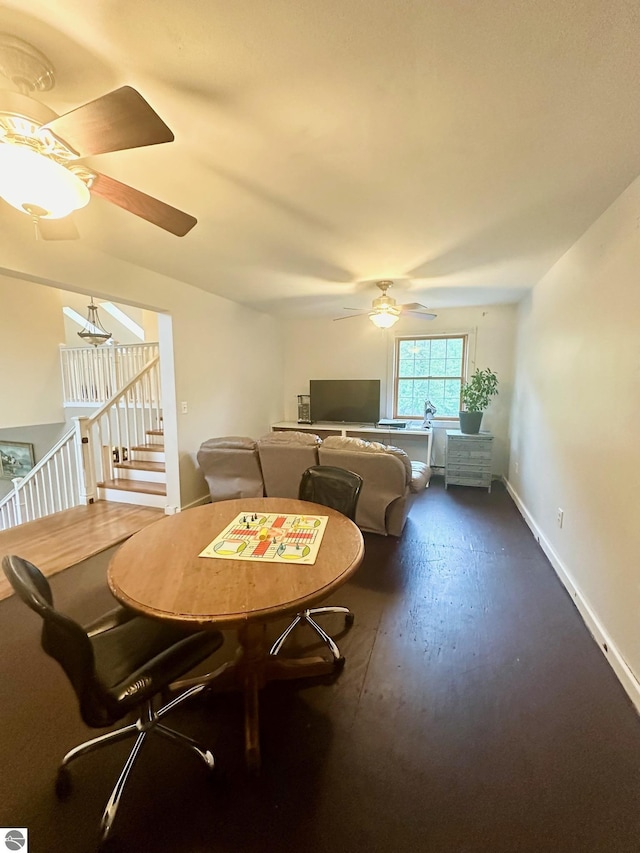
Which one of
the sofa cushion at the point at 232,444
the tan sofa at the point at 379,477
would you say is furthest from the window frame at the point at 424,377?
the sofa cushion at the point at 232,444

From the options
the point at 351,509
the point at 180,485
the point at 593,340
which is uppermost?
the point at 593,340

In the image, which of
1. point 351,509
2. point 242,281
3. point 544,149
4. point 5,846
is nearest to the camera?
point 5,846

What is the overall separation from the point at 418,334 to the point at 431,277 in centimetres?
186

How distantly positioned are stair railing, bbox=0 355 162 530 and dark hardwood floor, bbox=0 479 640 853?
7.71 ft

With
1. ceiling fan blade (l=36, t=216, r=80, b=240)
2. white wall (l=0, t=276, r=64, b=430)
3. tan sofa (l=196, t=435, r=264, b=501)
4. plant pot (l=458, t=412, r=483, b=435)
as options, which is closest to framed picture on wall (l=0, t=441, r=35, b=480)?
white wall (l=0, t=276, r=64, b=430)

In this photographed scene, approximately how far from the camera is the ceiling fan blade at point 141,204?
1465 millimetres

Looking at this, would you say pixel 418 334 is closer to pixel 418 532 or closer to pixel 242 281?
pixel 242 281

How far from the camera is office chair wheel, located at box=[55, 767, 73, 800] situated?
125cm

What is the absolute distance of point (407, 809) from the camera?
3.95 ft

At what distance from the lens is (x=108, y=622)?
1.45m

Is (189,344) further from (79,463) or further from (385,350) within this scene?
(385,350)

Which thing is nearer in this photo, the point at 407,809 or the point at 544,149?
the point at 407,809

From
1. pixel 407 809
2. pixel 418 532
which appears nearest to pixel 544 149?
pixel 407 809

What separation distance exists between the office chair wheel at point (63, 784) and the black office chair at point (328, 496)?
904 millimetres
